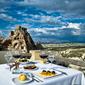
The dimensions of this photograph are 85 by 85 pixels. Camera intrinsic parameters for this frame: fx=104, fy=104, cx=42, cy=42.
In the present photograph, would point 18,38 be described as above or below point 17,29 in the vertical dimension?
below

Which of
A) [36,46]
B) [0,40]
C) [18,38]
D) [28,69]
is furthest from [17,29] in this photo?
[28,69]

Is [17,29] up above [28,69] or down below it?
above

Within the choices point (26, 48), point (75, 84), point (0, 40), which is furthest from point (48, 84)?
point (0, 40)

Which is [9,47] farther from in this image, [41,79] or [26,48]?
[41,79]

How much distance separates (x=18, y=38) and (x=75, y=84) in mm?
19353

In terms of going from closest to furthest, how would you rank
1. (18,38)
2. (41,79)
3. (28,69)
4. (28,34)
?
(41,79) → (28,69) → (18,38) → (28,34)

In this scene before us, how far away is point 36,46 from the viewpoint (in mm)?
22328

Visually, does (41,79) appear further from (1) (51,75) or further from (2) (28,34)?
(2) (28,34)

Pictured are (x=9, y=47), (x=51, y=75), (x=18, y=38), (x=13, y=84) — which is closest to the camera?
(x=13, y=84)

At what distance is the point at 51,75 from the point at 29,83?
0.37 m

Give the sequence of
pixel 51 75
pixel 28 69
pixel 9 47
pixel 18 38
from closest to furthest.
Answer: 1. pixel 51 75
2. pixel 28 69
3. pixel 9 47
4. pixel 18 38

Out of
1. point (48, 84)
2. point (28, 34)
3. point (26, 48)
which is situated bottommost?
point (26, 48)

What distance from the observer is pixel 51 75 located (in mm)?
1562

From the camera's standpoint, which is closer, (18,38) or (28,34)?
(18,38)
